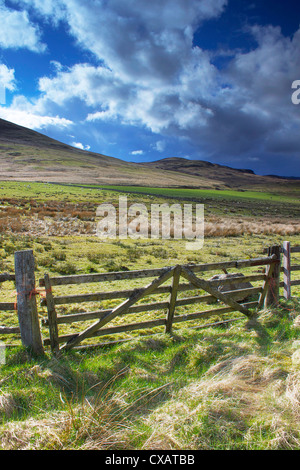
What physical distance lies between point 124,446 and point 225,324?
15.2 ft

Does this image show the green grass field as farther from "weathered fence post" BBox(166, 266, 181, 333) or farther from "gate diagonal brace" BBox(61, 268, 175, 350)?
"gate diagonal brace" BBox(61, 268, 175, 350)

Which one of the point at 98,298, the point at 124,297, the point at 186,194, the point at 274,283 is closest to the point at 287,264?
the point at 274,283

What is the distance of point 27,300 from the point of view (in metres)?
5.41

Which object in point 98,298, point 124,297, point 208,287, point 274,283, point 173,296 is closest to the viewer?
point 98,298

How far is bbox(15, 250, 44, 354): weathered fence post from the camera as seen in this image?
5320 mm

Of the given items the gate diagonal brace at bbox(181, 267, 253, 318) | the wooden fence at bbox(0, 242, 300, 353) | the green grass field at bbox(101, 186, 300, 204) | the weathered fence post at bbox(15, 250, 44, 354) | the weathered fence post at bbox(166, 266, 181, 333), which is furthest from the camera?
the green grass field at bbox(101, 186, 300, 204)

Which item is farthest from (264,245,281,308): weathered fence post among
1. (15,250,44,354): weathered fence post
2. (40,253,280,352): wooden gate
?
(15,250,44,354): weathered fence post

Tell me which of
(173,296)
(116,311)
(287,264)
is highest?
(287,264)

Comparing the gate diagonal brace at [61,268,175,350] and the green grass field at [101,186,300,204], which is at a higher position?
the green grass field at [101,186,300,204]

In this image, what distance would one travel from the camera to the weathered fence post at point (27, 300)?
5320 millimetres

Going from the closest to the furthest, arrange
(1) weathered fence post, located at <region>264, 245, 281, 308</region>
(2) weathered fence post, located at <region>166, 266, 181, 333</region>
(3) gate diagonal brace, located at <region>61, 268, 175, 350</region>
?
(3) gate diagonal brace, located at <region>61, 268, 175, 350</region>
(2) weathered fence post, located at <region>166, 266, 181, 333</region>
(1) weathered fence post, located at <region>264, 245, 281, 308</region>

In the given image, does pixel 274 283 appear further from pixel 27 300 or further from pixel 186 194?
pixel 186 194

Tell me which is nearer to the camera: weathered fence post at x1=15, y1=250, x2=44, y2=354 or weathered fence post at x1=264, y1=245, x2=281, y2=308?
weathered fence post at x1=15, y1=250, x2=44, y2=354
